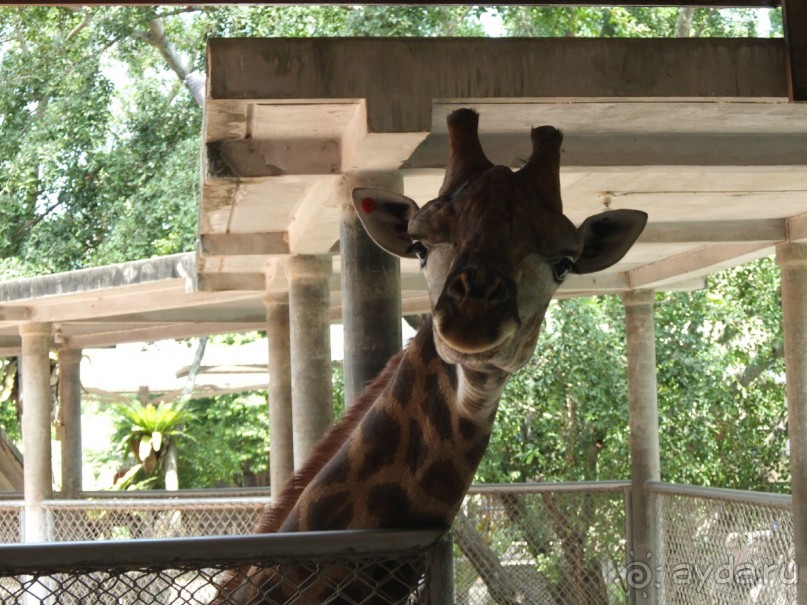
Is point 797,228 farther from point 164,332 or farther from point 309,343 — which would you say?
point 164,332

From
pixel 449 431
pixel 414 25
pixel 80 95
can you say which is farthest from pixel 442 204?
pixel 80 95

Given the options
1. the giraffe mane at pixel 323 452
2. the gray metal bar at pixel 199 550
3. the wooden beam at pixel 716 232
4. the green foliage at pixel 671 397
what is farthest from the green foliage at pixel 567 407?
the gray metal bar at pixel 199 550

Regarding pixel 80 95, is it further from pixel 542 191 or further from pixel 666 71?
pixel 542 191

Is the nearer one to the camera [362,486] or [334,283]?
[362,486]

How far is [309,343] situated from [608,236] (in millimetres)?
6478

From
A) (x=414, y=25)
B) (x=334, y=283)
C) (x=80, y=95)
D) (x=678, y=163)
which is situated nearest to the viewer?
(x=678, y=163)

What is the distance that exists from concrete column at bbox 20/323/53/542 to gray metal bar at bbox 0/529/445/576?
11.5 m

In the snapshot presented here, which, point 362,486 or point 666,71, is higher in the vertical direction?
point 666,71

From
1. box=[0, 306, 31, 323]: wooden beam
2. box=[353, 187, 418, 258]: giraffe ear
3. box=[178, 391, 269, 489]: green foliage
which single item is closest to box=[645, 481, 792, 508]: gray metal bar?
box=[353, 187, 418, 258]: giraffe ear

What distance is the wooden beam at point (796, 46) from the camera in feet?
17.6

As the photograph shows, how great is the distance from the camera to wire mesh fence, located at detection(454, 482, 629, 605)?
1083 cm

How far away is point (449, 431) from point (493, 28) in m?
19.7

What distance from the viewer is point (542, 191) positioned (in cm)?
326

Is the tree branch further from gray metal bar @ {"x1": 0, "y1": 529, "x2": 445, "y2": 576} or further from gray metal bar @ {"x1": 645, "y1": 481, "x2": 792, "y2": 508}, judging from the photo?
gray metal bar @ {"x1": 0, "y1": 529, "x2": 445, "y2": 576}
